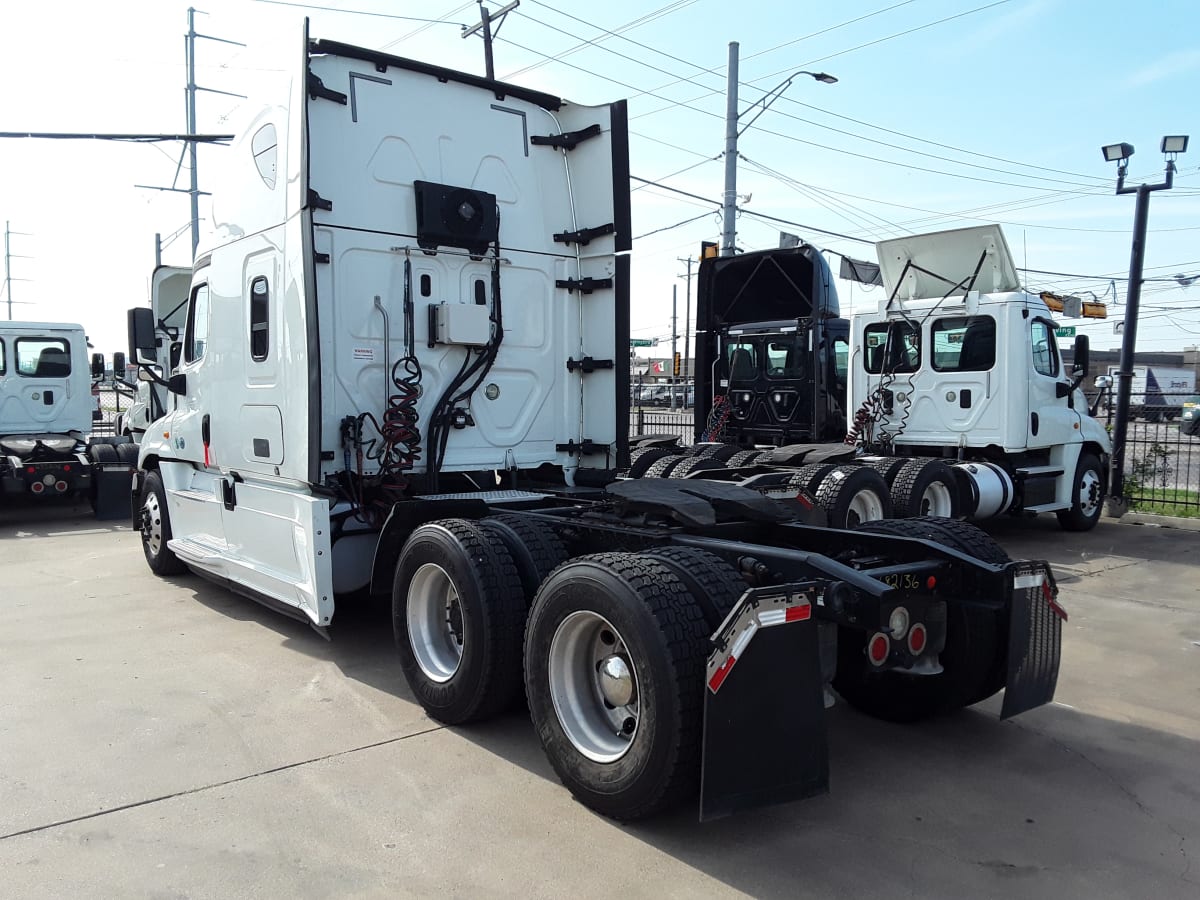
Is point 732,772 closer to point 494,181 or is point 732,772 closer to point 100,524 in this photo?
point 494,181

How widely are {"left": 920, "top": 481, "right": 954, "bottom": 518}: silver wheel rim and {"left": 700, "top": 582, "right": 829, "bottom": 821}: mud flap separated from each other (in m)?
6.74

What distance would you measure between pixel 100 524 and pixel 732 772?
37.2ft

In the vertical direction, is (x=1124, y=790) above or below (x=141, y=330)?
below

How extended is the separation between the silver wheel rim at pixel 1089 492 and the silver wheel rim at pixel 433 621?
932 centimetres

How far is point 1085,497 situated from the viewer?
11516 mm

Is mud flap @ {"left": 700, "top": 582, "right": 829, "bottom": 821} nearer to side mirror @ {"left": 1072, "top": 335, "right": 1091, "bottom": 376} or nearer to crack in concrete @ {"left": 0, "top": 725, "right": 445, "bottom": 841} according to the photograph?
crack in concrete @ {"left": 0, "top": 725, "right": 445, "bottom": 841}

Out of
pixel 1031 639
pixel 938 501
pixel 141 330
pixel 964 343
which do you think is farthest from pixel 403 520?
pixel 964 343

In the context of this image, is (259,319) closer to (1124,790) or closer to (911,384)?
(1124,790)

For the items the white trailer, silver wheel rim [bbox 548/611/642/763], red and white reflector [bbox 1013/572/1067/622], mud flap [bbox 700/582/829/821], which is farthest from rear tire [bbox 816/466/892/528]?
mud flap [bbox 700/582/829/821]

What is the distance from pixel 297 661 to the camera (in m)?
5.89

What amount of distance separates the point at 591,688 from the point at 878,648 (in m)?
1.25

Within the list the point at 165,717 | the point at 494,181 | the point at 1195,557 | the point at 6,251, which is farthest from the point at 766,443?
the point at 6,251

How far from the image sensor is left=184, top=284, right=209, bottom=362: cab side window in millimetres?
7090

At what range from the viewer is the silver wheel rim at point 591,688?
3.78 metres
